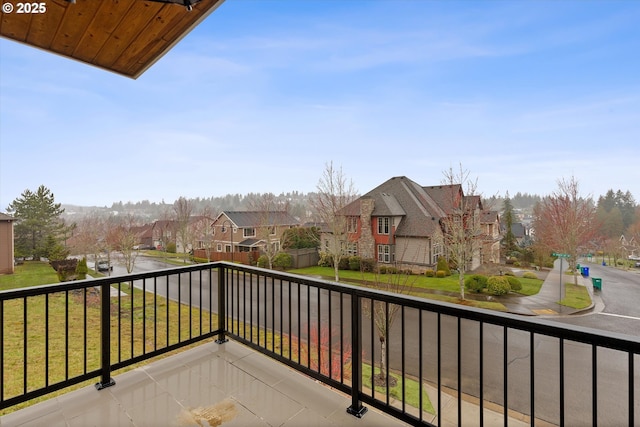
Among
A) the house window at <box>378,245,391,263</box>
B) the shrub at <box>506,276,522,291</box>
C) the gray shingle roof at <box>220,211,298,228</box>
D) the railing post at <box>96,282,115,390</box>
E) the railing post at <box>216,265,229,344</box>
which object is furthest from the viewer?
the gray shingle roof at <box>220,211,298,228</box>

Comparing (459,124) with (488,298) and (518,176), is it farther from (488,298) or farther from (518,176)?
(488,298)

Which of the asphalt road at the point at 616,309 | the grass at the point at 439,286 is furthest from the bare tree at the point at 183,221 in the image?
the asphalt road at the point at 616,309

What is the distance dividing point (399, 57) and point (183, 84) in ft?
28.2

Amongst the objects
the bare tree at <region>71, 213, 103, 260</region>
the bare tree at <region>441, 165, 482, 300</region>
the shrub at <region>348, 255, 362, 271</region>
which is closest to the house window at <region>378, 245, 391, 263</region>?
the shrub at <region>348, 255, 362, 271</region>

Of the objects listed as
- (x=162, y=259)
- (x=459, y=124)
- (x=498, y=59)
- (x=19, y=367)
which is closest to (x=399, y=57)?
(x=498, y=59)

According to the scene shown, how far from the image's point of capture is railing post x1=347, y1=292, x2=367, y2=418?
1.82 m

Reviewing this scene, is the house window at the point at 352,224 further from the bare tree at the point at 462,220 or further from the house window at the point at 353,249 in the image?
the bare tree at the point at 462,220

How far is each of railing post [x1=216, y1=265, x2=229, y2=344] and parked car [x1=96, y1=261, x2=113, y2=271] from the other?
13300mm

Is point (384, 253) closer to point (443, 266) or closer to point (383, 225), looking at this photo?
point (383, 225)

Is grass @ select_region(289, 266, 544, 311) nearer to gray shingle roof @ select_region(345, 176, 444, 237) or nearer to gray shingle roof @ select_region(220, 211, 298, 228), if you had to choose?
gray shingle roof @ select_region(345, 176, 444, 237)

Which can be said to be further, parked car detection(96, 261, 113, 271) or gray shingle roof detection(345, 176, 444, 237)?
gray shingle roof detection(345, 176, 444, 237)

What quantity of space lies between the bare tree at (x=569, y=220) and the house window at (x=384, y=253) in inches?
331

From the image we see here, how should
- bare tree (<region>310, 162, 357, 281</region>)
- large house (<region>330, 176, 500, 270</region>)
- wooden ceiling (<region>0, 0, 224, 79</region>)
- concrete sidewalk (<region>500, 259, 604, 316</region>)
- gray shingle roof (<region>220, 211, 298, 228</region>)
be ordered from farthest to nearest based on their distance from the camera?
gray shingle roof (<region>220, 211, 298, 228</region>)
large house (<region>330, 176, 500, 270</region>)
bare tree (<region>310, 162, 357, 281</region>)
concrete sidewalk (<region>500, 259, 604, 316</region>)
wooden ceiling (<region>0, 0, 224, 79</region>)

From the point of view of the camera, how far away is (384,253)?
55.6ft
